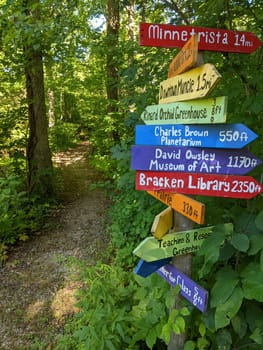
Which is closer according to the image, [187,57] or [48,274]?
[187,57]

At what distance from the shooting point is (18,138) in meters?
6.39

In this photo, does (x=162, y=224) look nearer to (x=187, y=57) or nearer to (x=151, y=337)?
(x=151, y=337)

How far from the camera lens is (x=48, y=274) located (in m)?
4.04

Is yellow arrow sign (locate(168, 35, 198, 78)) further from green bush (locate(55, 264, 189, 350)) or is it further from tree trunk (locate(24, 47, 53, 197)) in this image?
tree trunk (locate(24, 47, 53, 197))

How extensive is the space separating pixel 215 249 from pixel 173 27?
117 centimetres

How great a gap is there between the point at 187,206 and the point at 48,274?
10.0 feet

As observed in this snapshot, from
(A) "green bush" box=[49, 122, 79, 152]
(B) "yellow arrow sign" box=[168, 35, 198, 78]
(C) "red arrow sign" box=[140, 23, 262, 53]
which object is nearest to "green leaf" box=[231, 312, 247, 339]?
(B) "yellow arrow sign" box=[168, 35, 198, 78]

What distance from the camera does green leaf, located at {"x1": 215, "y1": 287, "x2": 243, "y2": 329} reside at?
4.40ft

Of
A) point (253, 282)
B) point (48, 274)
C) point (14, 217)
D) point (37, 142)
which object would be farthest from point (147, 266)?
point (37, 142)

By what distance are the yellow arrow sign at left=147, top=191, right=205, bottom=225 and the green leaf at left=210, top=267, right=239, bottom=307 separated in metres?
0.27

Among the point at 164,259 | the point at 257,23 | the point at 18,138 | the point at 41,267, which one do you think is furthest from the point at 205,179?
the point at 18,138

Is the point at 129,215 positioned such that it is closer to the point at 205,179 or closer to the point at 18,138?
the point at 205,179

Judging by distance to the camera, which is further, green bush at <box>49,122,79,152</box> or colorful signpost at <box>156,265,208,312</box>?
green bush at <box>49,122,79,152</box>

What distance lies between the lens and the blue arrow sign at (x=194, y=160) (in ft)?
4.67
